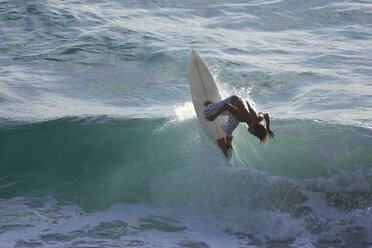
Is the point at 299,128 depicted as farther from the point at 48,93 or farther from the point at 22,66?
the point at 22,66

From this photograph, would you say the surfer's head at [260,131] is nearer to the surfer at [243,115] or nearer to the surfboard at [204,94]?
the surfer at [243,115]

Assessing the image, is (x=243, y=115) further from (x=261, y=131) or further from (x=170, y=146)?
(x=170, y=146)

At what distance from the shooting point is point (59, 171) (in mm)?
8562

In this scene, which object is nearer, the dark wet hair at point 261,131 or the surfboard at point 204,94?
the dark wet hair at point 261,131

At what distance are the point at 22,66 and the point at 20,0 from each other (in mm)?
6166

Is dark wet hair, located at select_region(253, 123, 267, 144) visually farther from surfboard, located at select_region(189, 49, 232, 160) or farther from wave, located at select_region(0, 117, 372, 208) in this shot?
surfboard, located at select_region(189, 49, 232, 160)

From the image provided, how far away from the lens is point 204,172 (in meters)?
8.05

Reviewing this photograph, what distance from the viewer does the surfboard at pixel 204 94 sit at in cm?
873

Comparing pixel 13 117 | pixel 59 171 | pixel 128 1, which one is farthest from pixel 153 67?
pixel 128 1

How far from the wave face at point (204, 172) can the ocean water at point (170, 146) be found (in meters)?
0.02

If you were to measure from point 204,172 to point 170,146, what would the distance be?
1216 mm

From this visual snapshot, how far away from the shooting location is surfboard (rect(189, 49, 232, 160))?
8734 mm

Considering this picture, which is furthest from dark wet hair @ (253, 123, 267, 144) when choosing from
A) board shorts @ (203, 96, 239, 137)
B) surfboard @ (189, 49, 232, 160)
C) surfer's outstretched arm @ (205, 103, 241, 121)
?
surfboard @ (189, 49, 232, 160)

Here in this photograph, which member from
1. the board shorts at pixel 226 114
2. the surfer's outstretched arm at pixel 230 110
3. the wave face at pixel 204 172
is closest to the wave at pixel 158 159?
the wave face at pixel 204 172
